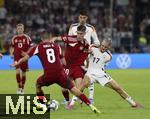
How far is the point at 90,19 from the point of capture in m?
34.2

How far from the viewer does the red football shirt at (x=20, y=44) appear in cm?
1781

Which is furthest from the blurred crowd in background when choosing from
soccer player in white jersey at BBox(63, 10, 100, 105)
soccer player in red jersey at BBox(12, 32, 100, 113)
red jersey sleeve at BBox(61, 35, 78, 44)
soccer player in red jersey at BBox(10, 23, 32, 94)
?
soccer player in red jersey at BBox(12, 32, 100, 113)

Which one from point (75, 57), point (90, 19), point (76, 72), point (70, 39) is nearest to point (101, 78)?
point (76, 72)

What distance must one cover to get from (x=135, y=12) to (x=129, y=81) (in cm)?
1387

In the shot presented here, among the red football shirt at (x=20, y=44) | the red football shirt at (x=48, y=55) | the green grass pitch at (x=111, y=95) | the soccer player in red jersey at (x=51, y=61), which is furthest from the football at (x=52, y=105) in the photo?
the red football shirt at (x=20, y=44)

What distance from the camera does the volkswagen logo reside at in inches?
1130

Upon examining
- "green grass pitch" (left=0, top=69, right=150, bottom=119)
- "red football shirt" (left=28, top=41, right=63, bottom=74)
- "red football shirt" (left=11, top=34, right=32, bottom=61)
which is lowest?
"green grass pitch" (left=0, top=69, right=150, bottom=119)

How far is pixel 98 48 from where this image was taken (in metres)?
14.5

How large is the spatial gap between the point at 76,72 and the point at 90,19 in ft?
64.0

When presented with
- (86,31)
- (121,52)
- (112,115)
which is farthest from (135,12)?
(112,115)

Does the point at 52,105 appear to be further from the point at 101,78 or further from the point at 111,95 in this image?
the point at 111,95

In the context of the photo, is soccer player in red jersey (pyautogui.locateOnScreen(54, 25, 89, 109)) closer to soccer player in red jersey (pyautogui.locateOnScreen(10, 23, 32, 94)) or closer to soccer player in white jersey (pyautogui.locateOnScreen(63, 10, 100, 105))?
soccer player in white jersey (pyautogui.locateOnScreen(63, 10, 100, 105))

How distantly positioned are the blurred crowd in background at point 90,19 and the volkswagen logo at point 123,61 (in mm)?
1914

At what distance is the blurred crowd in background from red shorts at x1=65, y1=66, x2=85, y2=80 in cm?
1475
